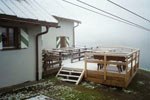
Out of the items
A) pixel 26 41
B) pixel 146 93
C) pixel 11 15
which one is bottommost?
pixel 146 93

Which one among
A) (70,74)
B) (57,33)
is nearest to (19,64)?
(70,74)

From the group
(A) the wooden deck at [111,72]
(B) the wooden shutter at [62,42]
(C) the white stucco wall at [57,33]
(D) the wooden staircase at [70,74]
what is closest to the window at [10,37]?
(D) the wooden staircase at [70,74]

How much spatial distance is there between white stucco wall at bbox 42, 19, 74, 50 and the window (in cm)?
496

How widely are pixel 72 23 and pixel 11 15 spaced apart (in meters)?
9.90

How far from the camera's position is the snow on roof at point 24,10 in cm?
890

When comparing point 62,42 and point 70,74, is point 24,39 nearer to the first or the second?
point 70,74

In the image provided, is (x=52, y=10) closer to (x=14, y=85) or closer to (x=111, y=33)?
(x=14, y=85)

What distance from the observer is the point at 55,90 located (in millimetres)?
9430

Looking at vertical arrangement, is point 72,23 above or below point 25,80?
above

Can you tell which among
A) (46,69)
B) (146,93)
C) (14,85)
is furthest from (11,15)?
(146,93)

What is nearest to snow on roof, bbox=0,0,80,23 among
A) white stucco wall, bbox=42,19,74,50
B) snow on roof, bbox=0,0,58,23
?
snow on roof, bbox=0,0,58,23

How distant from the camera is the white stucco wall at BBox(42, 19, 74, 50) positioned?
15070 millimetres

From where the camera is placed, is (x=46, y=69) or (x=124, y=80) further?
(x=46, y=69)

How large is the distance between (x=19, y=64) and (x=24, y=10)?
258 cm
